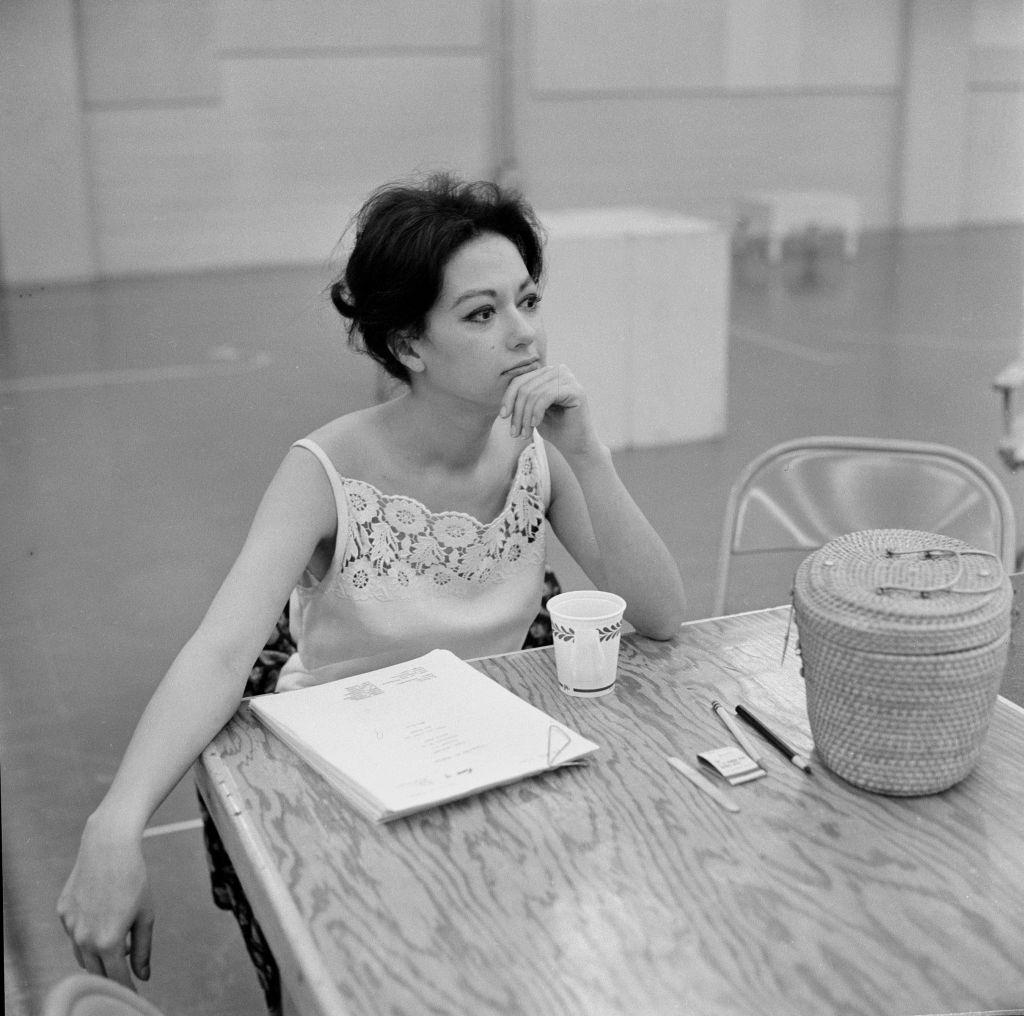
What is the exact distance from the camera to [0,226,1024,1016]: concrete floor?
8.43ft

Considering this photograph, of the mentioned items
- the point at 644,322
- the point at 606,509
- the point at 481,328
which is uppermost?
the point at 481,328

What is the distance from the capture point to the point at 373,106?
10.2m

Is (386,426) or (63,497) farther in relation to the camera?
(63,497)

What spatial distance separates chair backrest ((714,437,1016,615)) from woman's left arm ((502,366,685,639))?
0.40 m

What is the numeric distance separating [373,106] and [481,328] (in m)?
9.01

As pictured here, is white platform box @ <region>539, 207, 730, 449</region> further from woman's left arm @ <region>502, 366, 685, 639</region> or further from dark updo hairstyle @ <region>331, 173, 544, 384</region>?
woman's left arm @ <region>502, 366, 685, 639</region>

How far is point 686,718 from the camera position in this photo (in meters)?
1.38

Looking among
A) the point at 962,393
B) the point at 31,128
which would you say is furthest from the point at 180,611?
the point at 31,128

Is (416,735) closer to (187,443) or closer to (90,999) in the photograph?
(90,999)

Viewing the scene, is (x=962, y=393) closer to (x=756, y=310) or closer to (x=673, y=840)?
(x=756, y=310)

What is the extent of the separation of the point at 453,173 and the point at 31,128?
28.3 feet

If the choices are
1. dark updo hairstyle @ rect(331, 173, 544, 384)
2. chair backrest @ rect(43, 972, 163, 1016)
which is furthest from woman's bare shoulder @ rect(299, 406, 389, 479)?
chair backrest @ rect(43, 972, 163, 1016)

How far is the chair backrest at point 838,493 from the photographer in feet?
6.93

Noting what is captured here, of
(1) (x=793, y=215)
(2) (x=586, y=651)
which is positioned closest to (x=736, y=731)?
(2) (x=586, y=651)
